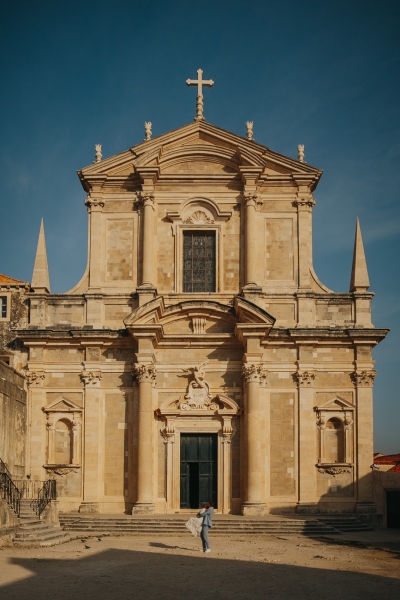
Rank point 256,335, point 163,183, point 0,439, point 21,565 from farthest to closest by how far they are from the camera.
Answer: point 163,183, point 256,335, point 0,439, point 21,565

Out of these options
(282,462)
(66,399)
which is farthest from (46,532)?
(282,462)

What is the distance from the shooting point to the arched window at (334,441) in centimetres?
2772

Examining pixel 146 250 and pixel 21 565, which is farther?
pixel 146 250

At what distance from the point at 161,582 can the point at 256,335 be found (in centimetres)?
1239

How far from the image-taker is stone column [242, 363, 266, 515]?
26391mm

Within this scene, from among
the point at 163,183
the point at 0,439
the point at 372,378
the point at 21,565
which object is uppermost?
the point at 163,183

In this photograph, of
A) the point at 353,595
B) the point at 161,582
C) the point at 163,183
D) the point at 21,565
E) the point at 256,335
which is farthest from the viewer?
the point at 163,183

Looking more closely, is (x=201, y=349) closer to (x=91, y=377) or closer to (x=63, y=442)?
(x=91, y=377)

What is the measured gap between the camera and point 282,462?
27.5 m

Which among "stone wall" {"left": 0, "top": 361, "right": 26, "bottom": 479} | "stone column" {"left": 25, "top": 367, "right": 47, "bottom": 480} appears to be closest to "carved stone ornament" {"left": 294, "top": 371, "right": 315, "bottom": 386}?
"stone column" {"left": 25, "top": 367, "right": 47, "bottom": 480}

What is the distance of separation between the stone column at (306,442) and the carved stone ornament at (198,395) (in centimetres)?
273

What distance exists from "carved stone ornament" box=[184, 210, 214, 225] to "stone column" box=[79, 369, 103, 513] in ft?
19.1

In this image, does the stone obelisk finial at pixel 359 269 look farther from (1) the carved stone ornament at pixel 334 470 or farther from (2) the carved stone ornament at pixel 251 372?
(1) the carved stone ornament at pixel 334 470

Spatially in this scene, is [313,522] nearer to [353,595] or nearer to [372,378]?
[372,378]
